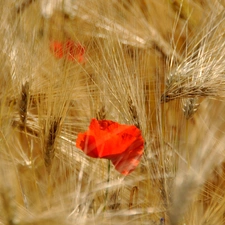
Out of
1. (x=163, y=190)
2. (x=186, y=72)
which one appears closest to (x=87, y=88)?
→ (x=186, y=72)

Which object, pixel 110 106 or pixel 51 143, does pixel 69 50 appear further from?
pixel 51 143

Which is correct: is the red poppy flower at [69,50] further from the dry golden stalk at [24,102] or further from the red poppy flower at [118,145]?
the red poppy flower at [118,145]

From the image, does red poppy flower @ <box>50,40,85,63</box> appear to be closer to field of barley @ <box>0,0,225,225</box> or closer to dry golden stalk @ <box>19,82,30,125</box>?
field of barley @ <box>0,0,225,225</box>

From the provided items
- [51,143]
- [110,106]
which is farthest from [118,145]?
[110,106]

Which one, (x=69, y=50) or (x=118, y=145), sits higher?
(x=69, y=50)

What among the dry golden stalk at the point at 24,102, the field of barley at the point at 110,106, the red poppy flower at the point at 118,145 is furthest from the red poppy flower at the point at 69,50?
the red poppy flower at the point at 118,145

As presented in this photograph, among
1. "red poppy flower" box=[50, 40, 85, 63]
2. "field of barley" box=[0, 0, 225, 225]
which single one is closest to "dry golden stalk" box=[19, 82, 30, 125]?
"field of barley" box=[0, 0, 225, 225]
